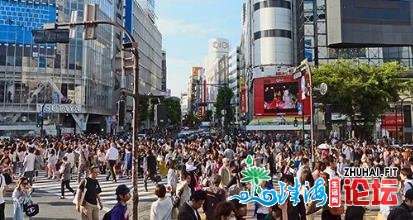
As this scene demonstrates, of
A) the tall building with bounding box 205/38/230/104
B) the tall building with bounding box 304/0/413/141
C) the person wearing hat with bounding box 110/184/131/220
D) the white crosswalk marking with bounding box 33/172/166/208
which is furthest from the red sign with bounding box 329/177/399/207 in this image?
the tall building with bounding box 205/38/230/104

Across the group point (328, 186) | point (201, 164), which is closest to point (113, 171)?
point (201, 164)

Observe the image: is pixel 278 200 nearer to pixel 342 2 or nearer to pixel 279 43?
pixel 342 2

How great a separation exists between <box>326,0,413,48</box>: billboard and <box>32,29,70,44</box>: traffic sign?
39.7 m

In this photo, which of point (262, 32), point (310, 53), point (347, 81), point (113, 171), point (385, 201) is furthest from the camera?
point (262, 32)

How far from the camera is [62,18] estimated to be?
54.2 metres

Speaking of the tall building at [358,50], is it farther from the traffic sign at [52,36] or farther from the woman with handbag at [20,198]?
the woman with handbag at [20,198]

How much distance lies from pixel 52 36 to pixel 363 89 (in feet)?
98.1

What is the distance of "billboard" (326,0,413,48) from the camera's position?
1806 inches

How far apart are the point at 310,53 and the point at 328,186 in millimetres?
47915

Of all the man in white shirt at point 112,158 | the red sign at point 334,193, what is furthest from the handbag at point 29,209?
Answer: the man in white shirt at point 112,158

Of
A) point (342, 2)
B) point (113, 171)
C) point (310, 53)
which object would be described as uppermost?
point (342, 2)

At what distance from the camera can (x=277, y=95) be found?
5128cm

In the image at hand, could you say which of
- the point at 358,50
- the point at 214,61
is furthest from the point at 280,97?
the point at 214,61

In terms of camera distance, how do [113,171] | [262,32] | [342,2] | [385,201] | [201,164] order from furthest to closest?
[262,32] < [342,2] < [113,171] < [201,164] < [385,201]
